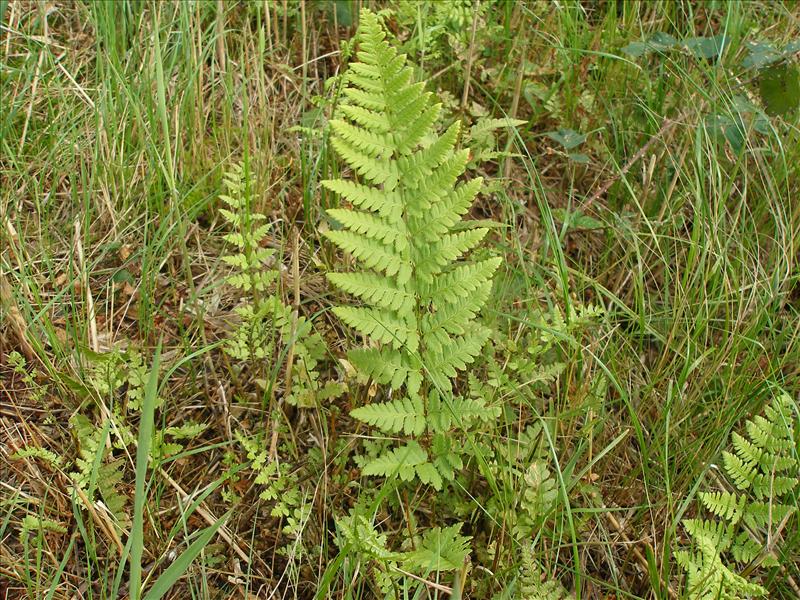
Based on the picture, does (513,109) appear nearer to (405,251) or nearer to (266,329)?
(405,251)

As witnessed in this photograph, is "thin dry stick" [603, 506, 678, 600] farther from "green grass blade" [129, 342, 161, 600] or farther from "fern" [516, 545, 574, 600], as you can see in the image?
"green grass blade" [129, 342, 161, 600]

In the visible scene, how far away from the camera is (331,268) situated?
2668 mm

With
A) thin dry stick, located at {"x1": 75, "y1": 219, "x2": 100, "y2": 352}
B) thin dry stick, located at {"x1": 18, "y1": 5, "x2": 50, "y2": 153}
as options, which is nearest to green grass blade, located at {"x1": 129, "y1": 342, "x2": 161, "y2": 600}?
thin dry stick, located at {"x1": 75, "y1": 219, "x2": 100, "y2": 352}

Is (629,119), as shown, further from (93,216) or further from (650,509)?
(93,216)

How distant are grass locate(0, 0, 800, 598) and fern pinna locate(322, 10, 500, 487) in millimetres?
221

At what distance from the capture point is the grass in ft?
6.95

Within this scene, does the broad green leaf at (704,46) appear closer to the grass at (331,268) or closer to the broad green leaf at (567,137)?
the grass at (331,268)

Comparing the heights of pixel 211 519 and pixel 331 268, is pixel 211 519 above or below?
below

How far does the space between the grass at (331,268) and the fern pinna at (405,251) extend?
0.72 ft

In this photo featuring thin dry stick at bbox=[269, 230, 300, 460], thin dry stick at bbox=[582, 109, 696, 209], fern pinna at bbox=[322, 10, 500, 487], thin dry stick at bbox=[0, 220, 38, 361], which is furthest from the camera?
thin dry stick at bbox=[582, 109, 696, 209]

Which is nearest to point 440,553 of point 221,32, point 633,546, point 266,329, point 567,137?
point 633,546

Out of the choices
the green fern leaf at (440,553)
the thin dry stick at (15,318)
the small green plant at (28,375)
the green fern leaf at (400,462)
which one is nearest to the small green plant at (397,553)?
the green fern leaf at (440,553)

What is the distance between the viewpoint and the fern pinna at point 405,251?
1.95 metres

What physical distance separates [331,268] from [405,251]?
0.69 m
